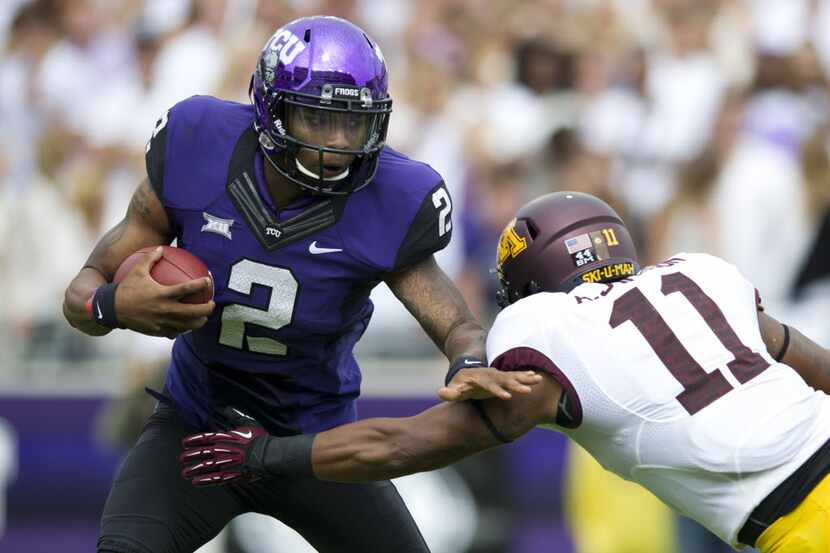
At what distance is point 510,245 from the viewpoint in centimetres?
457

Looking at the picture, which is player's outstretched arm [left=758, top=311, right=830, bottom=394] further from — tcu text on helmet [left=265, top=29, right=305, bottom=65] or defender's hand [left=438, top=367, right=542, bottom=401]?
tcu text on helmet [left=265, top=29, right=305, bottom=65]

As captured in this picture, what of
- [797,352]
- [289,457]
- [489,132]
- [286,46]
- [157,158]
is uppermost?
[286,46]

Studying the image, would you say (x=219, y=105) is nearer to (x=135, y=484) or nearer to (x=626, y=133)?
(x=135, y=484)

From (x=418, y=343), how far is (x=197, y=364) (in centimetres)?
351

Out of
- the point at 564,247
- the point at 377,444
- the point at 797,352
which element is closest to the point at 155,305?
the point at 377,444

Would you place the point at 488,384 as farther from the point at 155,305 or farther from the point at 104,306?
the point at 104,306

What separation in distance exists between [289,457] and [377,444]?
25 cm

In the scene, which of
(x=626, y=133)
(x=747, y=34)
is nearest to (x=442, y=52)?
(x=626, y=133)

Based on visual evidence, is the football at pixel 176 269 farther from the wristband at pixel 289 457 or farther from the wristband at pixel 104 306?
the wristband at pixel 289 457

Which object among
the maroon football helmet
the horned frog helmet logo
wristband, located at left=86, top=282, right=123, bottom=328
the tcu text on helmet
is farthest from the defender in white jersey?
the tcu text on helmet

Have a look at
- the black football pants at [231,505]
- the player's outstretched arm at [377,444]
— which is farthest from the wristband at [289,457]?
the black football pants at [231,505]

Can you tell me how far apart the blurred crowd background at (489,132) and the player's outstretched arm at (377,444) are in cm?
338

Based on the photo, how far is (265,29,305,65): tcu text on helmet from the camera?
4.53 meters

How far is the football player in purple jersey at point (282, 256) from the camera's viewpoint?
14.8 ft
